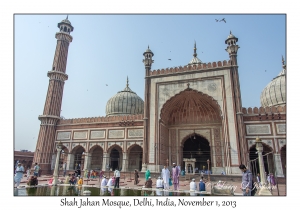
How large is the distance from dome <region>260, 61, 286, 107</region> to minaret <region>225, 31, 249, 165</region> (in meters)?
5.77

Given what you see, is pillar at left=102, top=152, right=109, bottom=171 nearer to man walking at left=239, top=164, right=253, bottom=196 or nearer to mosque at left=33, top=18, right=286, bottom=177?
mosque at left=33, top=18, right=286, bottom=177

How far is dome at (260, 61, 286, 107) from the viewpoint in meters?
16.4

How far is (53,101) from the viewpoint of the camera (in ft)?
54.9

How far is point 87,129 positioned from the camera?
16281 mm

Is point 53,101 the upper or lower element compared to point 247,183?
upper

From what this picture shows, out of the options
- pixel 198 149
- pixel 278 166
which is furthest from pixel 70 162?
pixel 278 166

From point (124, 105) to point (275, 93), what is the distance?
1280 cm

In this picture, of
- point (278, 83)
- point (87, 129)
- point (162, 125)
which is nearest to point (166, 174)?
point (162, 125)

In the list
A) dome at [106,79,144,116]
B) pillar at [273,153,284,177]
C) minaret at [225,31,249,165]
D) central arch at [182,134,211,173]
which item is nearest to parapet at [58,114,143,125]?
central arch at [182,134,211,173]

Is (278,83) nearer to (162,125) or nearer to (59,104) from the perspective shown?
(162,125)

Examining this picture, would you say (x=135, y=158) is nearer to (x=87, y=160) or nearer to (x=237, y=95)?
(x=87, y=160)

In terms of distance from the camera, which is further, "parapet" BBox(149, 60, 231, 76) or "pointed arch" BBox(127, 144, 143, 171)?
"pointed arch" BBox(127, 144, 143, 171)

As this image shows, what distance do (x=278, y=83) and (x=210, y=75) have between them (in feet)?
24.0

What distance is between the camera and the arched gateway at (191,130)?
13867 mm
